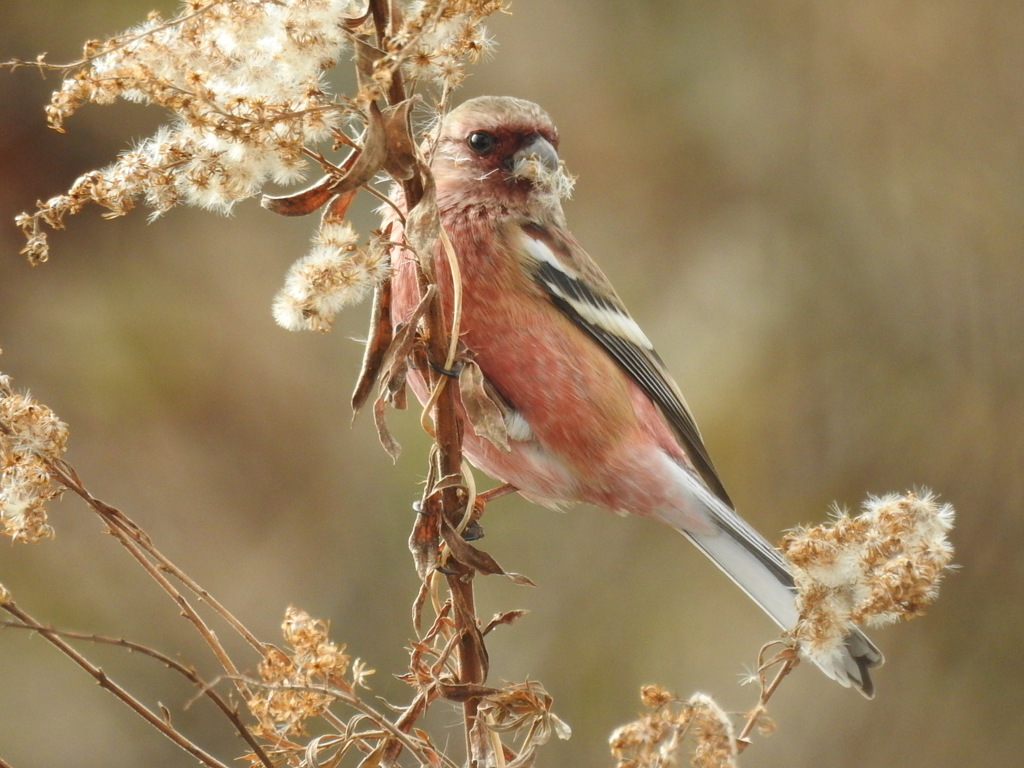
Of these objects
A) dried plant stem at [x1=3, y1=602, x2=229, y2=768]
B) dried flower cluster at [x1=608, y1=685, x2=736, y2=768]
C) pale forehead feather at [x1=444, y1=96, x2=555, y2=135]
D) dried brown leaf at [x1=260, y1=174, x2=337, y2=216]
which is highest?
pale forehead feather at [x1=444, y1=96, x2=555, y2=135]

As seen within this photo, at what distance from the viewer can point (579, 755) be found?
195 inches

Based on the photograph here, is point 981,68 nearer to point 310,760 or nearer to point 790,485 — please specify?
point 790,485

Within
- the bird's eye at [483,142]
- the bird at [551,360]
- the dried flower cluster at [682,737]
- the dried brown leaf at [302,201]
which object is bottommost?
the dried flower cluster at [682,737]

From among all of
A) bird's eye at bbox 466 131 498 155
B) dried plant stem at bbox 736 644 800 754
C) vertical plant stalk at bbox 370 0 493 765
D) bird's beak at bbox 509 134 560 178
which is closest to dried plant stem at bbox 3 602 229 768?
vertical plant stalk at bbox 370 0 493 765

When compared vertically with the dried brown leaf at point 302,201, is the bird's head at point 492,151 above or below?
above

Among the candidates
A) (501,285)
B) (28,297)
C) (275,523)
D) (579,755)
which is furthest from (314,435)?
(501,285)

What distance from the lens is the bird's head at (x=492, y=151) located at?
277 cm

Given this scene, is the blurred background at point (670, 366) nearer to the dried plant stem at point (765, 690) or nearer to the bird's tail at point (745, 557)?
the bird's tail at point (745, 557)

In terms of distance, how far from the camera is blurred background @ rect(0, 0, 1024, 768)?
15.3ft

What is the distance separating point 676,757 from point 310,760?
1.43 ft

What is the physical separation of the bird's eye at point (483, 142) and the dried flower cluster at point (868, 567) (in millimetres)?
1654

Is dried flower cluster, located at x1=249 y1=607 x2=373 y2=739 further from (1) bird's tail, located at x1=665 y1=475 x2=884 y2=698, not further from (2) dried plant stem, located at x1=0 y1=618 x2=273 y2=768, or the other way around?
(1) bird's tail, located at x1=665 y1=475 x2=884 y2=698

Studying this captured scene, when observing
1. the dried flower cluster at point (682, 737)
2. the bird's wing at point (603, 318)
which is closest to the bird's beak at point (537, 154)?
the bird's wing at point (603, 318)

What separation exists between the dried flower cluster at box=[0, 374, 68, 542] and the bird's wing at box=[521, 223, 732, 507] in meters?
1.55
